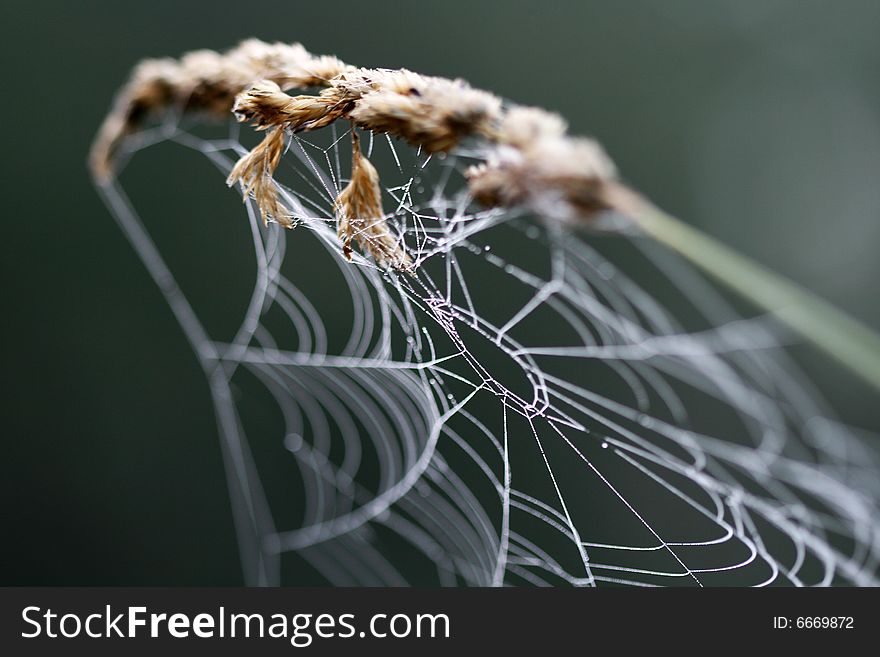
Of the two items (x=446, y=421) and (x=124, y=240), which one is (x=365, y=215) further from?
(x=124, y=240)

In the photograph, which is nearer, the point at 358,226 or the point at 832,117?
the point at 358,226

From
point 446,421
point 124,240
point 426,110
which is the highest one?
point 124,240

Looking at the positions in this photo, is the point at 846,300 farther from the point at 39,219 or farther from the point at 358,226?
the point at 358,226

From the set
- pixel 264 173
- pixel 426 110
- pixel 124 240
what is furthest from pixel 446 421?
pixel 124 240

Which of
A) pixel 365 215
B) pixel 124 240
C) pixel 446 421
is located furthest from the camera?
pixel 124 240

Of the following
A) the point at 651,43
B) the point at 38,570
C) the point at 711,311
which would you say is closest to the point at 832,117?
the point at 651,43

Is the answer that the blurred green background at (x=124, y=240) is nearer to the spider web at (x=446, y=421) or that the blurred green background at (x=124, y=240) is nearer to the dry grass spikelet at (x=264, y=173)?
the spider web at (x=446, y=421)
